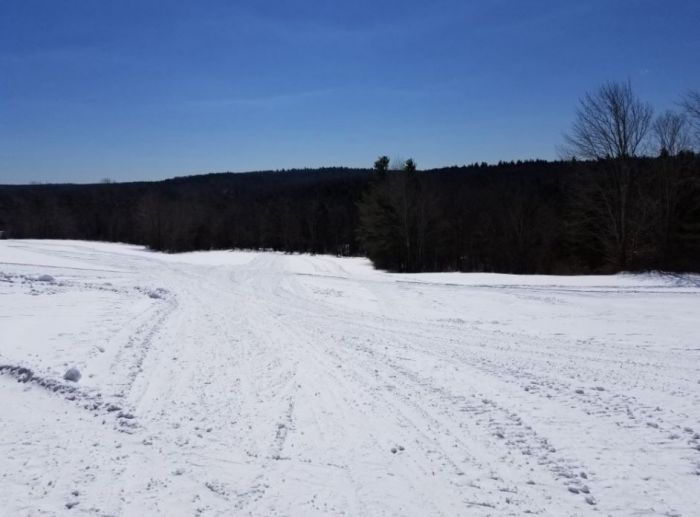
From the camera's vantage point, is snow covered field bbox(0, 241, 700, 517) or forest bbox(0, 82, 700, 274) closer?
snow covered field bbox(0, 241, 700, 517)

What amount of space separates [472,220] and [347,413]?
181ft

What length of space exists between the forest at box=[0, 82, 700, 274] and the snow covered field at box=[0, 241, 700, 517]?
527 inches

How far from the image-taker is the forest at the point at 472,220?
25.6 meters

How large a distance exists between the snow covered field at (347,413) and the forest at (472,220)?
13.4 meters

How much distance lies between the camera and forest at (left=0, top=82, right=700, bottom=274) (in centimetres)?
2562

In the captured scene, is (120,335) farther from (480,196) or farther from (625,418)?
(480,196)

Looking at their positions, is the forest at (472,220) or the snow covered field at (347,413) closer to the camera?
the snow covered field at (347,413)

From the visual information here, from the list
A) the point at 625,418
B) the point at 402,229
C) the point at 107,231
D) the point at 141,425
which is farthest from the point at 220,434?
the point at 107,231

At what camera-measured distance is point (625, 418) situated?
6.41 metres

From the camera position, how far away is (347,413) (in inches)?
268

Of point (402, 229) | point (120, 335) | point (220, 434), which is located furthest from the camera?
point (402, 229)

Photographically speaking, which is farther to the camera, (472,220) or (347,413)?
(472,220)

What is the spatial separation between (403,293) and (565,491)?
14577 mm

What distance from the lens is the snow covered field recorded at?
182 inches
